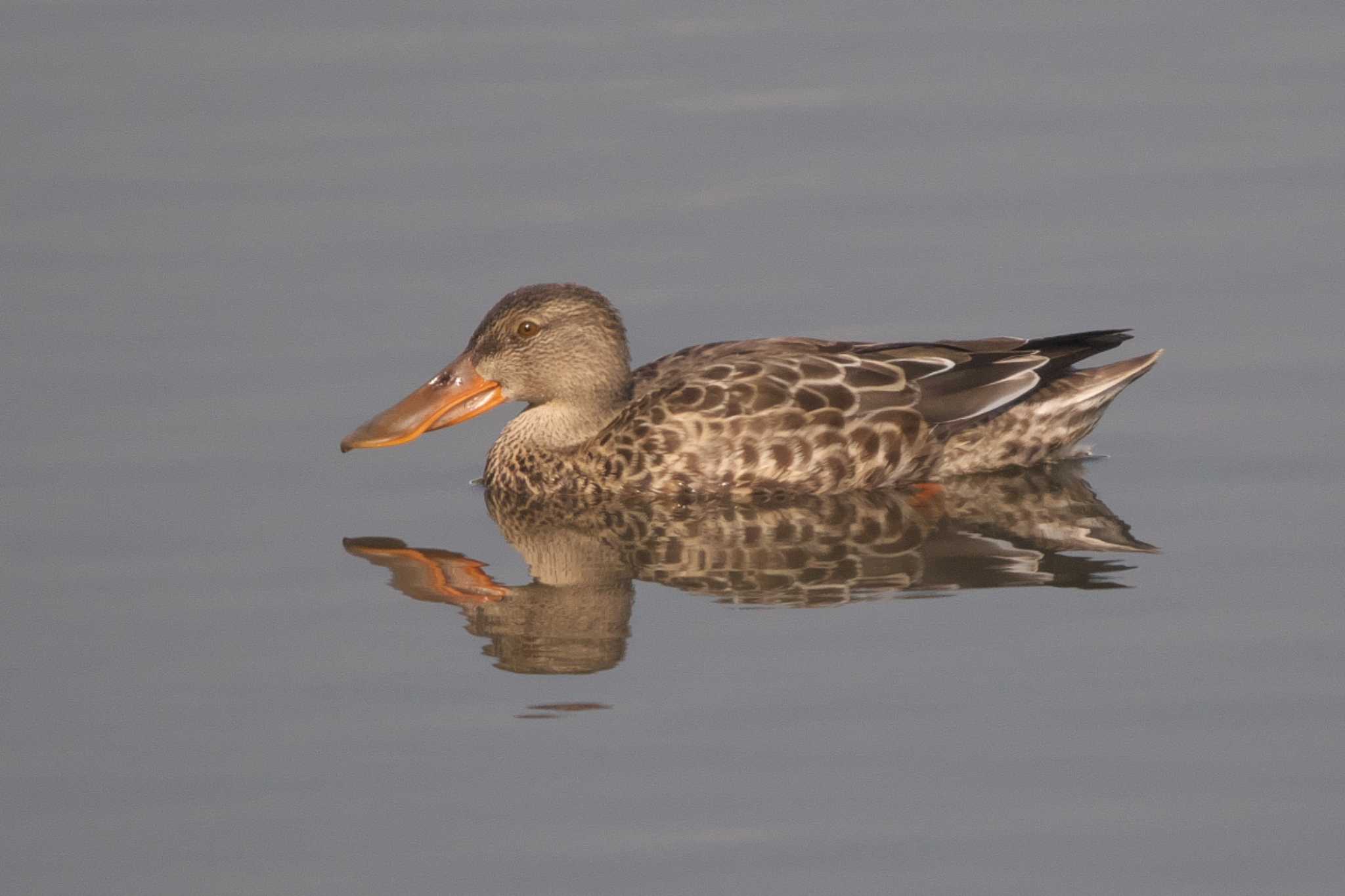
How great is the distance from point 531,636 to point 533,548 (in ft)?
4.43

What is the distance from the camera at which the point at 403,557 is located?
1171 centimetres

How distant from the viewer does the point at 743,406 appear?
12.6 meters

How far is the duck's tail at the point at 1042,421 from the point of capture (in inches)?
511

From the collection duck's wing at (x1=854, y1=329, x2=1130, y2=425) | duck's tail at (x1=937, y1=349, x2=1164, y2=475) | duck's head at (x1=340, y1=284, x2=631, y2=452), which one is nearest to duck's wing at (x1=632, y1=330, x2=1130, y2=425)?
duck's wing at (x1=854, y1=329, x2=1130, y2=425)

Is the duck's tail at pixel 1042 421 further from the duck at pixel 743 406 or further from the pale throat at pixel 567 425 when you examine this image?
the pale throat at pixel 567 425

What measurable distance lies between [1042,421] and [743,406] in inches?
61.7

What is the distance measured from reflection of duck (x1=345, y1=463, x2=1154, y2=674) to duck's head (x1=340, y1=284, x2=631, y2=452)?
58 cm

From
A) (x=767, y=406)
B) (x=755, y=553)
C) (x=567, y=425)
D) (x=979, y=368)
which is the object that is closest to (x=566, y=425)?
(x=567, y=425)

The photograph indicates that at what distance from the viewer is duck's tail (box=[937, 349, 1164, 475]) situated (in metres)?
13.0

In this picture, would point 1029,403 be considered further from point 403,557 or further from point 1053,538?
point 403,557

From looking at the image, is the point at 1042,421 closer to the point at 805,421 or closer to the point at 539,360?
the point at 805,421

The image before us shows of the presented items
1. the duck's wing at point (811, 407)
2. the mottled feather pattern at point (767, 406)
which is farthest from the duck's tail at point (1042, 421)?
the duck's wing at point (811, 407)

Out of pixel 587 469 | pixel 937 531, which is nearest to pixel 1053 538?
pixel 937 531

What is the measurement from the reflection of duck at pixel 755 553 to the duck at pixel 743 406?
0.13 m
